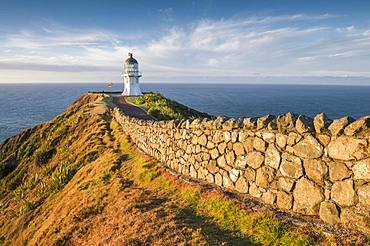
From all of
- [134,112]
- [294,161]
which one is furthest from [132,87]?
[294,161]

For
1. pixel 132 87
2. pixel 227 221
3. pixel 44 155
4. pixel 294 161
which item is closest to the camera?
pixel 294 161

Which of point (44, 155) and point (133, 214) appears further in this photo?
point (44, 155)

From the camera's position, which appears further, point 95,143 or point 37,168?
point 37,168

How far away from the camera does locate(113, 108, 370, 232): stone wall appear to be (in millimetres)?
5715

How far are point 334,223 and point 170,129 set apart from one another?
765 cm

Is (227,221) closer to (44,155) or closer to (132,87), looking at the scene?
(44,155)

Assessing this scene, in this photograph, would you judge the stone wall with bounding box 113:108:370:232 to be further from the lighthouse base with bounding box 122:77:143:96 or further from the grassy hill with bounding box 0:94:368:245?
the lighthouse base with bounding box 122:77:143:96

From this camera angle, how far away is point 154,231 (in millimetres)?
7336

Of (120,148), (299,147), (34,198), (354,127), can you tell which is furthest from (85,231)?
(34,198)

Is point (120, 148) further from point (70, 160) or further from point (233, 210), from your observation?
point (233, 210)

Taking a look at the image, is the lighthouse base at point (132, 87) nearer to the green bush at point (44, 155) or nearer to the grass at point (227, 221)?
the green bush at point (44, 155)

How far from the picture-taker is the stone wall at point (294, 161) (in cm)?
571

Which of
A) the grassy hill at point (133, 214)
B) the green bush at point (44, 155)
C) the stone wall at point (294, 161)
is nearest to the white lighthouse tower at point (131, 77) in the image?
the green bush at point (44, 155)

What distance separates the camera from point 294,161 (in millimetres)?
6848
